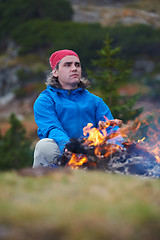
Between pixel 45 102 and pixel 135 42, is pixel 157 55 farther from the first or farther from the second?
pixel 45 102

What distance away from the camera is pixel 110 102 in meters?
9.62

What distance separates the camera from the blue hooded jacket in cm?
507

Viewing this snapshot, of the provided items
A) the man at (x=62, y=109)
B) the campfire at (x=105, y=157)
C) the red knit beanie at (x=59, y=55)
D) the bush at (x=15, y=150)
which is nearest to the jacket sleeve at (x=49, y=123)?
the man at (x=62, y=109)

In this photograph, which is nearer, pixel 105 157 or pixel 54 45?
pixel 105 157

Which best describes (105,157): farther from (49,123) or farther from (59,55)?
(59,55)

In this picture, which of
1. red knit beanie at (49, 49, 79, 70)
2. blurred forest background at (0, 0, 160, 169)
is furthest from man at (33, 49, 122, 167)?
blurred forest background at (0, 0, 160, 169)

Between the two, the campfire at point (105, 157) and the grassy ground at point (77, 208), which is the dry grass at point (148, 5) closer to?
the campfire at point (105, 157)

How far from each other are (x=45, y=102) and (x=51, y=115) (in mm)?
247

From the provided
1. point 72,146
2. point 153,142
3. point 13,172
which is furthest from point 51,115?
point 13,172

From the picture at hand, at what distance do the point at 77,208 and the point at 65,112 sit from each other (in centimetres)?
287

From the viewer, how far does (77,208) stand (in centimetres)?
240

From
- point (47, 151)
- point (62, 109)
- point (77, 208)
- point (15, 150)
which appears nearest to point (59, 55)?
point (62, 109)

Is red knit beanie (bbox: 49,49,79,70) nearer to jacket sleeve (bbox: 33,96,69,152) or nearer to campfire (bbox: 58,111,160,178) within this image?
jacket sleeve (bbox: 33,96,69,152)

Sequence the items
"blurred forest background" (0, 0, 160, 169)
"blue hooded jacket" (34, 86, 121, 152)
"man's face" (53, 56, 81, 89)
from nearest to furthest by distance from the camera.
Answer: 1. "blue hooded jacket" (34, 86, 121, 152)
2. "man's face" (53, 56, 81, 89)
3. "blurred forest background" (0, 0, 160, 169)
